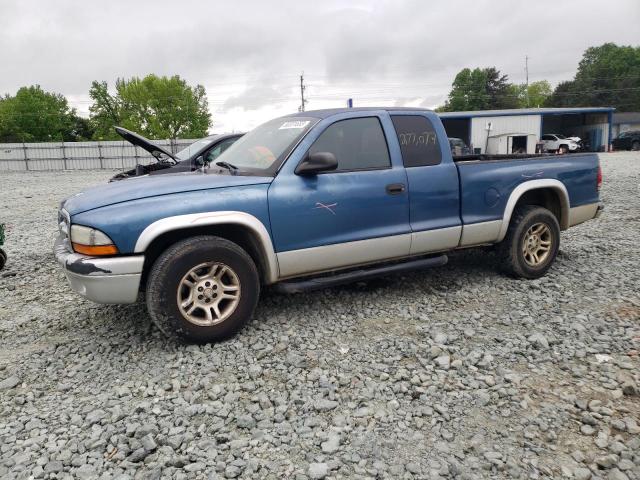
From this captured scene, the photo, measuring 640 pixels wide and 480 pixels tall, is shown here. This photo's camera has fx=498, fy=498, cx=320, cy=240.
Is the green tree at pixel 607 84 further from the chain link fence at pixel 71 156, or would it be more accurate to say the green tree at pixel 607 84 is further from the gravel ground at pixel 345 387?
the gravel ground at pixel 345 387

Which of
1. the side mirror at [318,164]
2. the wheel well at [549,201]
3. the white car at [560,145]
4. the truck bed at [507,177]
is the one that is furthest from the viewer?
the white car at [560,145]

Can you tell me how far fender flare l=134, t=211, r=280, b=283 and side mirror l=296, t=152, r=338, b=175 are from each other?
585mm

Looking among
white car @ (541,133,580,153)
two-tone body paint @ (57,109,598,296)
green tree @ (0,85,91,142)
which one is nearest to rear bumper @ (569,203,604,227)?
two-tone body paint @ (57,109,598,296)

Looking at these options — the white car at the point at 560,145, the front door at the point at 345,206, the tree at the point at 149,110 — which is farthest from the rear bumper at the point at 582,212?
the tree at the point at 149,110

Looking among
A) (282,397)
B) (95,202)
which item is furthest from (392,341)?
(95,202)

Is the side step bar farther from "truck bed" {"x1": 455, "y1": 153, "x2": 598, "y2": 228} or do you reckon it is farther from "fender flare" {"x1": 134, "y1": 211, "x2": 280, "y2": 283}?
"truck bed" {"x1": 455, "y1": 153, "x2": 598, "y2": 228}

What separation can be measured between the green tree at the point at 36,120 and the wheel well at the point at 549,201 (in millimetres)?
77379

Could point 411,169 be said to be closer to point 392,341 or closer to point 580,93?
point 392,341

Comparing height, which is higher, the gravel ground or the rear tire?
the rear tire

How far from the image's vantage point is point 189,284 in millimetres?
3762

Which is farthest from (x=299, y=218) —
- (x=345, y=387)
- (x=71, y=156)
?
(x=71, y=156)

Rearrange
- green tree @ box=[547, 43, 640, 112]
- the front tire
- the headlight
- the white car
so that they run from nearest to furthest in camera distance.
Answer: the headlight < the front tire < the white car < green tree @ box=[547, 43, 640, 112]

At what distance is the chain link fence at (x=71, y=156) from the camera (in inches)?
1359

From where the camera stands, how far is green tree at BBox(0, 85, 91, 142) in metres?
70.7
